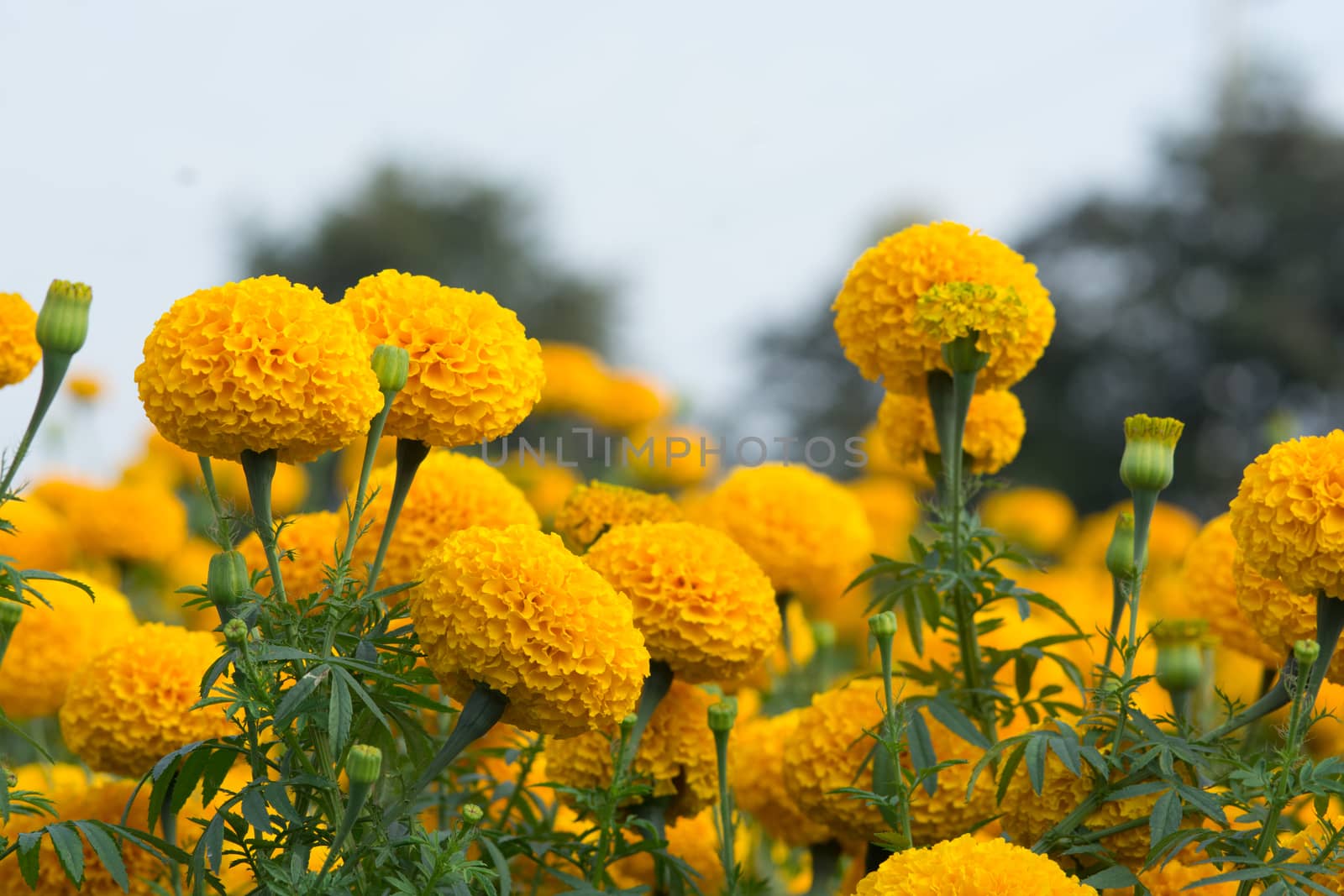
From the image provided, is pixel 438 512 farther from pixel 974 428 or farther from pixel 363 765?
pixel 974 428

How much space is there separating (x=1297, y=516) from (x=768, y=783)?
1.02 meters

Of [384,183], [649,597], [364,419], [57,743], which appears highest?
[384,183]

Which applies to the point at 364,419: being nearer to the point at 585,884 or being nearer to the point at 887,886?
the point at 585,884

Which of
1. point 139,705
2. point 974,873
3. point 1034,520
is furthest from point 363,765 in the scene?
point 1034,520

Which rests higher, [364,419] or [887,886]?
[364,419]

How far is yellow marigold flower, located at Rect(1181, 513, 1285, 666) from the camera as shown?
2.34 metres

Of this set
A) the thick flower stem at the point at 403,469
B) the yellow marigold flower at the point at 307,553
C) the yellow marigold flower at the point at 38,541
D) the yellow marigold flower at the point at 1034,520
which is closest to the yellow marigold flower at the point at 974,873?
the thick flower stem at the point at 403,469

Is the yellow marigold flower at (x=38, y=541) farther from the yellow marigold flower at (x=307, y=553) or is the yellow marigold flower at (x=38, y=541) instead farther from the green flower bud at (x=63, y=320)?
the green flower bud at (x=63, y=320)

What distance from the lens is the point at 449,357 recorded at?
172 centimetres

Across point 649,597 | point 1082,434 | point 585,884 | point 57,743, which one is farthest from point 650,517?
point 1082,434

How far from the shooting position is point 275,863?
148 centimetres

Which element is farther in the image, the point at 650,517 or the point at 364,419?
the point at 650,517

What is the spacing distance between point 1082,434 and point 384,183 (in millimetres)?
13235

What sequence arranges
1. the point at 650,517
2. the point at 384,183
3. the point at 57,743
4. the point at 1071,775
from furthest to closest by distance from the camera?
the point at 384,183 < the point at 57,743 < the point at 650,517 < the point at 1071,775
